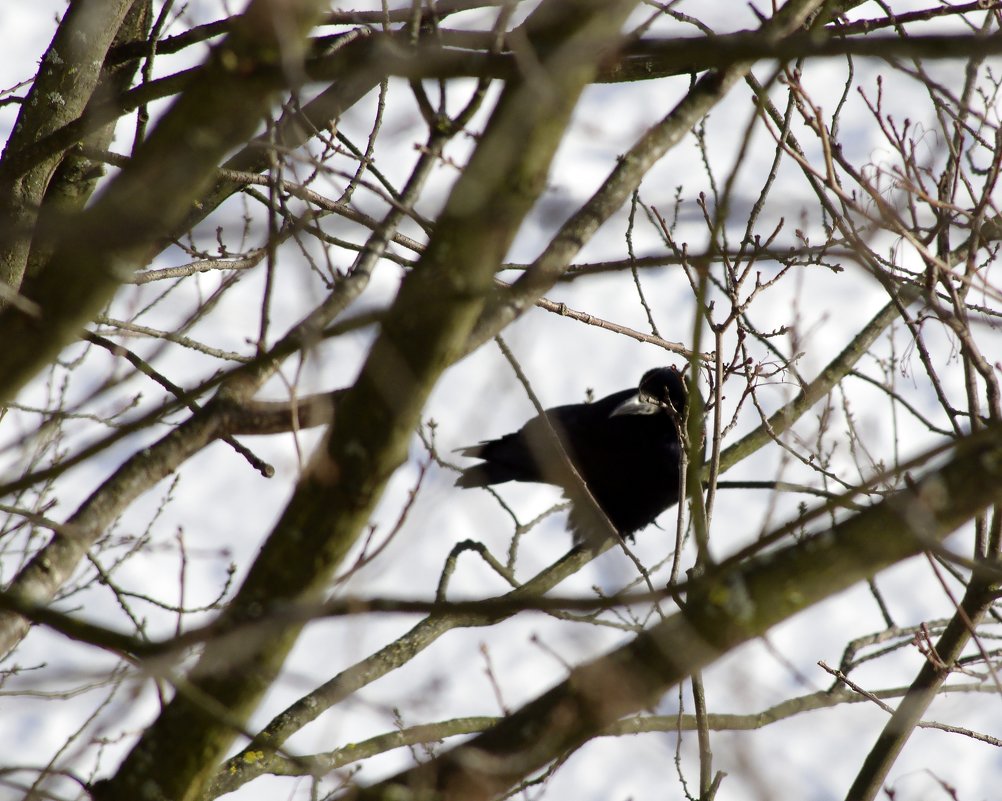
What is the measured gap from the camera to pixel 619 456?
5.48 meters

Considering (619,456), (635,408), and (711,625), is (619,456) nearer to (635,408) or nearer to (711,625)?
(635,408)

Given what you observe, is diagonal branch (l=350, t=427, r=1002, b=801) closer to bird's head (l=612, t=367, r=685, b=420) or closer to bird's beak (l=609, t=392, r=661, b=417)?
bird's head (l=612, t=367, r=685, b=420)

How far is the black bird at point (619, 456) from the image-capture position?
17.6ft

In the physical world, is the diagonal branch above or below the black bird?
below

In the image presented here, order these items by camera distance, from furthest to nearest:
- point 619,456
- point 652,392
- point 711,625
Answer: point 652,392
point 619,456
point 711,625

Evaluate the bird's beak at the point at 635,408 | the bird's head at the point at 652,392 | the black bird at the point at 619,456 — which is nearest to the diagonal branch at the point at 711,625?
the black bird at the point at 619,456

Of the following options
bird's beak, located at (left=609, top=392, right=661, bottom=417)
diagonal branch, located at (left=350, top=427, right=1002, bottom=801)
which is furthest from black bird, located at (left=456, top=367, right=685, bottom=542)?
diagonal branch, located at (left=350, top=427, right=1002, bottom=801)

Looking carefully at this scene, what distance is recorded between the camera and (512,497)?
7328mm

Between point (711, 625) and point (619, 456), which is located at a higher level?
point (619, 456)

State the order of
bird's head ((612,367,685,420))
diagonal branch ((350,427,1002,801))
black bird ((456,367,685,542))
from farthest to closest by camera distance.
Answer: bird's head ((612,367,685,420)) < black bird ((456,367,685,542)) < diagonal branch ((350,427,1002,801))

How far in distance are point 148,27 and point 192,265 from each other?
997 millimetres

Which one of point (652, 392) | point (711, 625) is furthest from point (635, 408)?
point (711, 625)

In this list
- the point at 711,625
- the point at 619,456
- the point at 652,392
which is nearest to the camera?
the point at 711,625

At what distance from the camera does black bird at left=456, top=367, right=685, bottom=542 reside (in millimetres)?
5371
